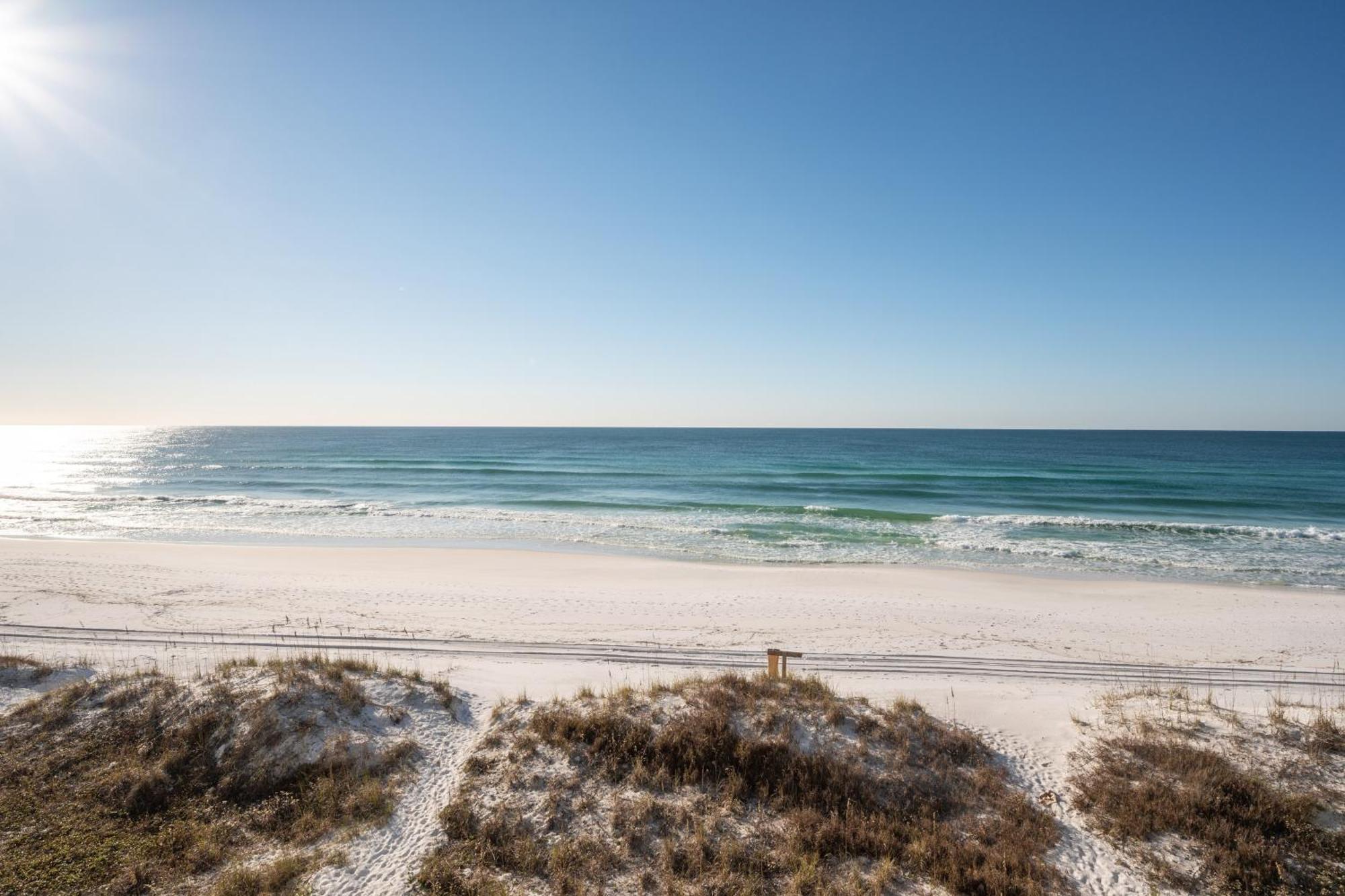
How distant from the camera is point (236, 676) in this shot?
27.9 feet

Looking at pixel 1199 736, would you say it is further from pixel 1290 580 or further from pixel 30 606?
pixel 30 606

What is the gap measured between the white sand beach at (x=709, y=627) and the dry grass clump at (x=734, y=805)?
692 millimetres

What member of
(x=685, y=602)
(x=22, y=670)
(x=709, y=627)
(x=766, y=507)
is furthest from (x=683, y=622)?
(x=766, y=507)

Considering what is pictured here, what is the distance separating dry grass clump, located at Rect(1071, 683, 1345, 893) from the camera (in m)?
5.54

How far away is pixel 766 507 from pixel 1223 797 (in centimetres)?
2789

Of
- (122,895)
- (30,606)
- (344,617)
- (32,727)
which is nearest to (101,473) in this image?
(30,606)

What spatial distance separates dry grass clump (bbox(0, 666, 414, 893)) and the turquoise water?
53.4 ft

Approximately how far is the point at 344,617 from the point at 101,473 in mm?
59181

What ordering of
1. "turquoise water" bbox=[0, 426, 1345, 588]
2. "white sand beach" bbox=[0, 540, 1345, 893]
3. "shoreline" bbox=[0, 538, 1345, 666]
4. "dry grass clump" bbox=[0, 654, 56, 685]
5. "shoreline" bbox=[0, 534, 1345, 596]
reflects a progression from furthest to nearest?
"turquoise water" bbox=[0, 426, 1345, 588] < "shoreline" bbox=[0, 534, 1345, 596] < "shoreline" bbox=[0, 538, 1345, 666] < "white sand beach" bbox=[0, 540, 1345, 893] < "dry grass clump" bbox=[0, 654, 56, 685]

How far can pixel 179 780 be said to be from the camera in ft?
22.0

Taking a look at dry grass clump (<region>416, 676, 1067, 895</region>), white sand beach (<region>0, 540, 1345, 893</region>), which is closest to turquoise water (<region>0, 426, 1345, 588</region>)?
white sand beach (<region>0, 540, 1345, 893</region>)

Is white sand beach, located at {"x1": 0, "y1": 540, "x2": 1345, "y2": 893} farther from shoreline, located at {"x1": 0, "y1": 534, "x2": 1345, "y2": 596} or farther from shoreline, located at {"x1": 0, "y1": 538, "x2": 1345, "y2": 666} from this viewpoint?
shoreline, located at {"x1": 0, "y1": 534, "x2": 1345, "y2": 596}

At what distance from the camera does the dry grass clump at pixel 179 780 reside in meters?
5.54

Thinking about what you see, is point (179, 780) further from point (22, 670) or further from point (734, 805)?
point (734, 805)
